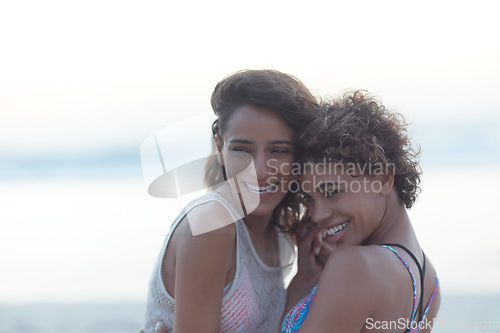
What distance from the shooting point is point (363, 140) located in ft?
9.38

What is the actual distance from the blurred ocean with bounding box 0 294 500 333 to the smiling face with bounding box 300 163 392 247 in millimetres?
4464

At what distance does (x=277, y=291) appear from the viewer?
10.7 feet

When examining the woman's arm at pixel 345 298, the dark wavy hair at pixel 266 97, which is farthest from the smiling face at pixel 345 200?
the woman's arm at pixel 345 298

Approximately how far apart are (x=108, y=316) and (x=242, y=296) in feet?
16.2

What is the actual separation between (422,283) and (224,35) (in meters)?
15.1

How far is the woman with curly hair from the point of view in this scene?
2.48 meters

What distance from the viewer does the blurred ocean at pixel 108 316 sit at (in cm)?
706

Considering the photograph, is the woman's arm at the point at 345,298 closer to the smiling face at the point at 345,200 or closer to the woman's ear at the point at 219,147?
the smiling face at the point at 345,200

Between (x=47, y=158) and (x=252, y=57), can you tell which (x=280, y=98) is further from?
(x=47, y=158)

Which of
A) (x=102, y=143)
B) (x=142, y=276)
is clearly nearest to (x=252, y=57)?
(x=102, y=143)

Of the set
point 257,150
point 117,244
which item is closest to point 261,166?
point 257,150

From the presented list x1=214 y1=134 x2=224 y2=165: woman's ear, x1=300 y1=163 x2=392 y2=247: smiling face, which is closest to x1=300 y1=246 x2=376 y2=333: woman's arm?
x1=300 y1=163 x2=392 y2=247: smiling face

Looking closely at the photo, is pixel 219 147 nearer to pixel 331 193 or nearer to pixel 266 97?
pixel 266 97

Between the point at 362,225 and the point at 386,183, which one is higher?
the point at 386,183
